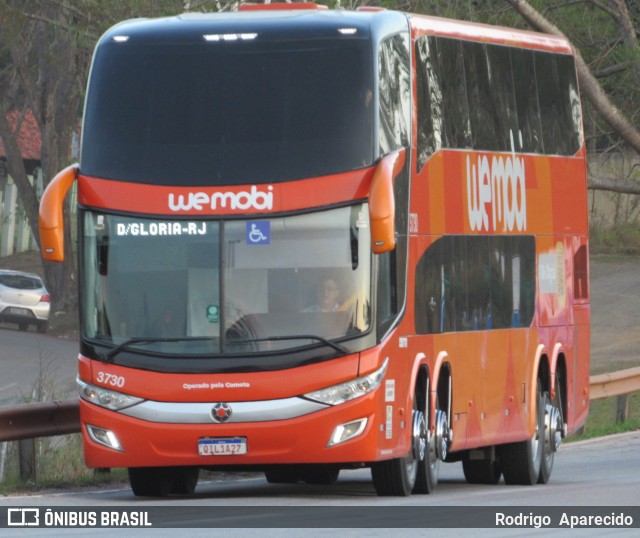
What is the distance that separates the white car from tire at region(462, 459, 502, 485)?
28548 millimetres

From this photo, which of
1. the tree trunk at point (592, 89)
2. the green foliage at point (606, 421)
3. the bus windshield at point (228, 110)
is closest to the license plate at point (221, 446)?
the bus windshield at point (228, 110)

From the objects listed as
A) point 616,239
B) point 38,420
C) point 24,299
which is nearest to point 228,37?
point 38,420

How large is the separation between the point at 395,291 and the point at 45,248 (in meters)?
2.80

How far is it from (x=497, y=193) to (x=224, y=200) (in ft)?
13.2

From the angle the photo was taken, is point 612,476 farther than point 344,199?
Yes

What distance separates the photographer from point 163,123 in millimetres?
15281

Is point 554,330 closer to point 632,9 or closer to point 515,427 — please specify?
point 515,427

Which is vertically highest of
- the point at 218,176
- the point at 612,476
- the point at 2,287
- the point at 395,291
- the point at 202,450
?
the point at 218,176

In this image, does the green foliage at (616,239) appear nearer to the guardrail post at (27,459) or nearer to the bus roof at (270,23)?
the guardrail post at (27,459)

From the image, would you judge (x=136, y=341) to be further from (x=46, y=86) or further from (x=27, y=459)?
(x=46, y=86)

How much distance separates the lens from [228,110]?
601 inches

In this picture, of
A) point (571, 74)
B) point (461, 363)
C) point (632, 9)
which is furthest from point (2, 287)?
point (461, 363)

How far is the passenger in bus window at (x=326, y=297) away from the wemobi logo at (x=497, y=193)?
2980mm

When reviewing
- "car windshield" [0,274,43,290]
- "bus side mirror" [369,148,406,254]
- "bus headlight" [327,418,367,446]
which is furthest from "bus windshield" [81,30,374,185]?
"car windshield" [0,274,43,290]
